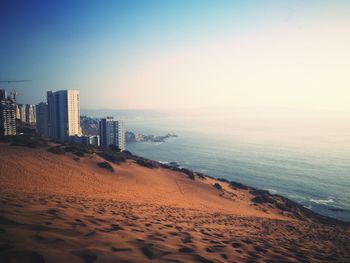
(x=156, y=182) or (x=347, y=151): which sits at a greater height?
(x=156, y=182)

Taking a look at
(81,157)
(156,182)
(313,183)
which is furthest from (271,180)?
(81,157)

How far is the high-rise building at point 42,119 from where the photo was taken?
271 ft

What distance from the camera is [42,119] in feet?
274

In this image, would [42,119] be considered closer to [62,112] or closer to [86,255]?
[62,112]

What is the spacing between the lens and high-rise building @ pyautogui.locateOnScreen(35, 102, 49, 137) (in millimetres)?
Answer: 82750

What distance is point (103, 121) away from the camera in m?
77.2

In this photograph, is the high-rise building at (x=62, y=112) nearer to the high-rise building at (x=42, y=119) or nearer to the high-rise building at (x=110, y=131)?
the high-rise building at (x=42, y=119)

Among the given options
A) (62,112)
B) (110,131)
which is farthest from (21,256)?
(62,112)

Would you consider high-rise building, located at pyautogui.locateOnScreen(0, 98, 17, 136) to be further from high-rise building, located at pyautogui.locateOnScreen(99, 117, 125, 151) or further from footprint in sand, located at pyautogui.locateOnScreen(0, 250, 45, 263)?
footprint in sand, located at pyautogui.locateOnScreen(0, 250, 45, 263)

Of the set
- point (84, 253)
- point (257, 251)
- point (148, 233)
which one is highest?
point (84, 253)

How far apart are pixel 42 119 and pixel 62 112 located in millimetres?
10623

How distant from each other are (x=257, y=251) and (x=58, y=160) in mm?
21232

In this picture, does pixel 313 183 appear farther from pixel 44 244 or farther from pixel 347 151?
pixel 44 244

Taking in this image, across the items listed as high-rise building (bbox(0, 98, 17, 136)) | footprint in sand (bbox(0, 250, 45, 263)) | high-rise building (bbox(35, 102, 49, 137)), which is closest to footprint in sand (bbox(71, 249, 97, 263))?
footprint in sand (bbox(0, 250, 45, 263))
